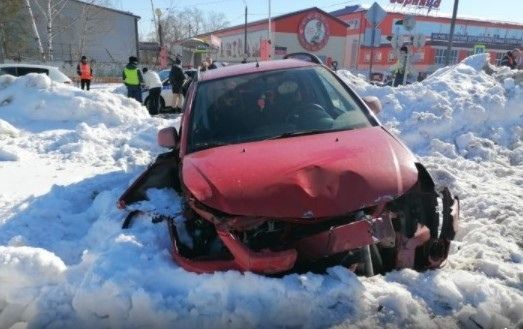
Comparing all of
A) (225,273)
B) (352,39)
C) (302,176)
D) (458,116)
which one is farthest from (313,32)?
(225,273)

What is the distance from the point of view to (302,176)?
274 cm

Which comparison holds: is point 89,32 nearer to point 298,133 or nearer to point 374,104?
point 374,104

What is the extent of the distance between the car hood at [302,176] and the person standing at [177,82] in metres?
10.6

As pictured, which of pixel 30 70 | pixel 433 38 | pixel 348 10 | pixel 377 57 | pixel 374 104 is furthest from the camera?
pixel 348 10

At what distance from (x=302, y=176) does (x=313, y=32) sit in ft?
154

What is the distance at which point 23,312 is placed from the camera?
9.18ft

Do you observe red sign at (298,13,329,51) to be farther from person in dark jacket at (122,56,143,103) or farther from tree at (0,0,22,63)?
person in dark jacket at (122,56,143,103)

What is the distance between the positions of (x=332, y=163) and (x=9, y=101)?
10145 millimetres

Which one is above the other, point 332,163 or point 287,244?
point 332,163

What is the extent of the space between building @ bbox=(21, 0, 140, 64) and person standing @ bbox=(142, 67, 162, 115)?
943 inches

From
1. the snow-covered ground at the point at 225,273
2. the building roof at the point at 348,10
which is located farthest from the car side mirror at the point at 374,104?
the building roof at the point at 348,10

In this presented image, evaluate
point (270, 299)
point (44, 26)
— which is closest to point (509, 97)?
point (270, 299)

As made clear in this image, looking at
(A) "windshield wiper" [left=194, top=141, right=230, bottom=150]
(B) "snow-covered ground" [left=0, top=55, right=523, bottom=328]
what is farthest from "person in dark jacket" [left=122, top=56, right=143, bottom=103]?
(A) "windshield wiper" [left=194, top=141, right=230, bottom=150]

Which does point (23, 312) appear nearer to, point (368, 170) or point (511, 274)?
point (368, 170)
